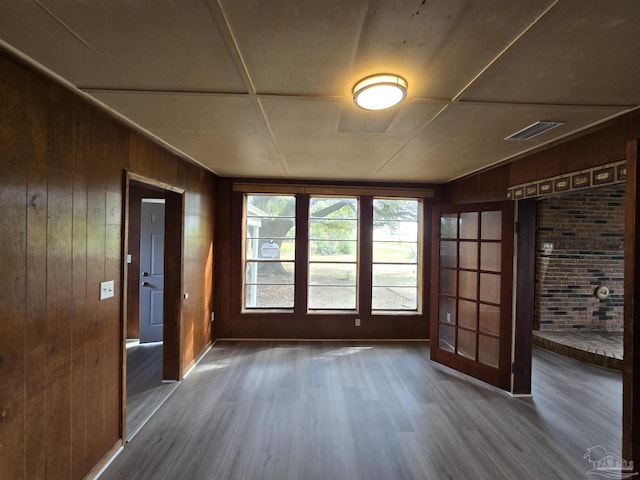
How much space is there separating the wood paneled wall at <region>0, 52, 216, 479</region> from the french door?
11.2 feet

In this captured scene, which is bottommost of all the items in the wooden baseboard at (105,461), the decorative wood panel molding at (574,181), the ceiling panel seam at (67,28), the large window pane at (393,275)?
the wooden baseboard at (105,461)

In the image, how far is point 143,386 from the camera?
2871 mm

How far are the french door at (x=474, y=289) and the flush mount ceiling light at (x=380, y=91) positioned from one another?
6.96 feet

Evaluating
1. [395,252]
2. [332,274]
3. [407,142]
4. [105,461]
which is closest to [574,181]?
[407,142]

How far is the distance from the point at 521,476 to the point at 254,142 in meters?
3.20

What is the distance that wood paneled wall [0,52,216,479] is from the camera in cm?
124

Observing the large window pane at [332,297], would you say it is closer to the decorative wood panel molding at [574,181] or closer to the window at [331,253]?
the window at [331,253]

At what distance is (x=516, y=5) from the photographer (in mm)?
928

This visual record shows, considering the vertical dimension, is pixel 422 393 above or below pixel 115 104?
below

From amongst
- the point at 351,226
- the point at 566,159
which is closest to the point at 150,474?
the point at 351,226

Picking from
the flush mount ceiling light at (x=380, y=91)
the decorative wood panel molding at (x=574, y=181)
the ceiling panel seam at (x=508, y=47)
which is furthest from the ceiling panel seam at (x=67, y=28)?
the decorative wood panel molding at (x=574, y=181)

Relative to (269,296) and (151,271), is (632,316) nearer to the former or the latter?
(269,296)

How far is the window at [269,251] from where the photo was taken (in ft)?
13.9

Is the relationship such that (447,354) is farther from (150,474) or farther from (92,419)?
(92,419)
